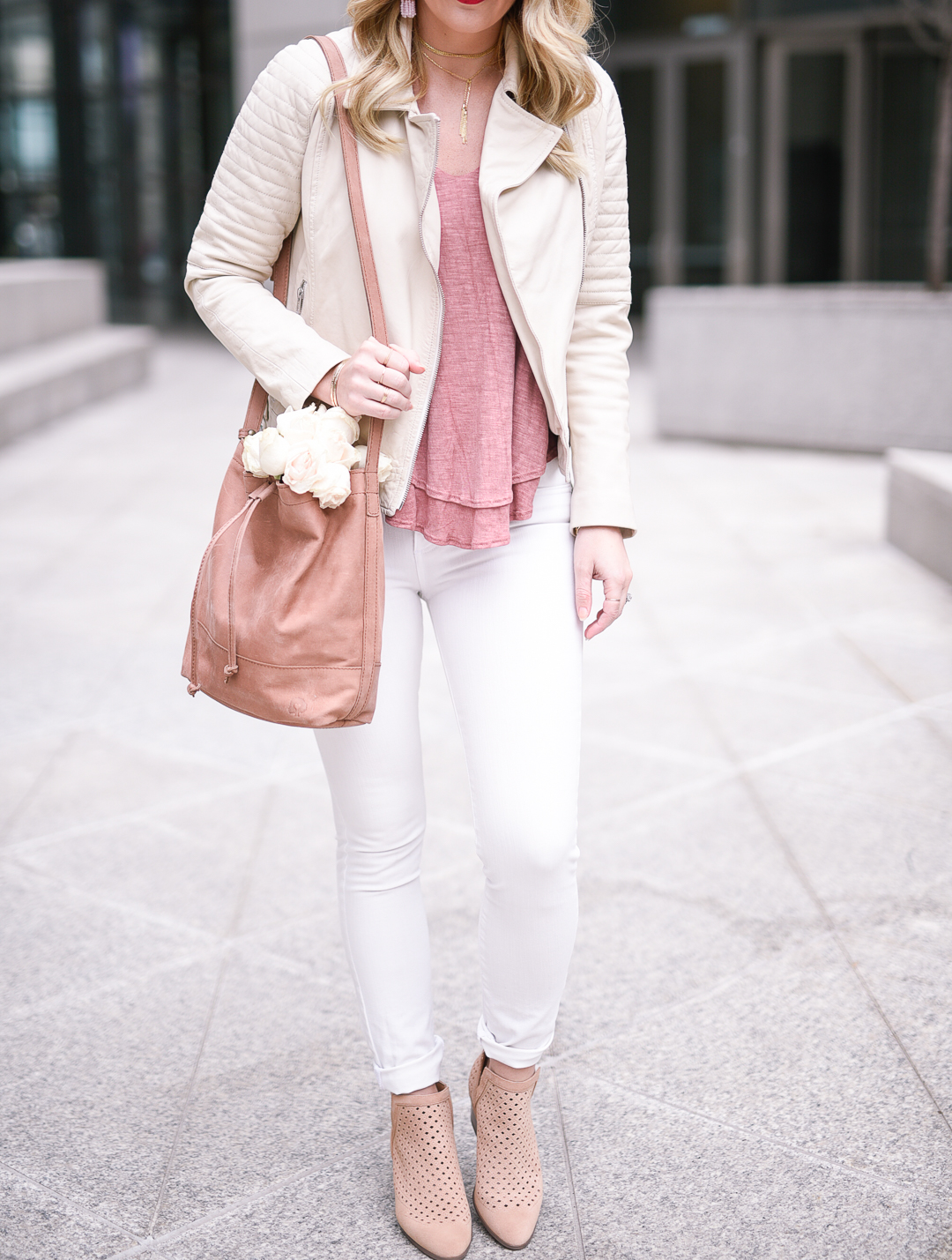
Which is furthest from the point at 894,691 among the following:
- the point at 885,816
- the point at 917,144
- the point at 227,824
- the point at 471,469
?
the point at 917,144

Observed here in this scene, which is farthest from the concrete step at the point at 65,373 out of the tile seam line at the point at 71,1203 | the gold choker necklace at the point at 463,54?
the gold choker necklace at the point at 463,54

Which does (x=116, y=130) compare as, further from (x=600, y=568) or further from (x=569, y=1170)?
(x=569, y=1170)

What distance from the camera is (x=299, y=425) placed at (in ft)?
5.81

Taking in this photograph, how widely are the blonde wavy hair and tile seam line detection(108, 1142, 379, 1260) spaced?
5.37 feet

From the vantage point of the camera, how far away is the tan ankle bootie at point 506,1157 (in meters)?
1.96

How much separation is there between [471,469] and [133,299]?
21.0 m

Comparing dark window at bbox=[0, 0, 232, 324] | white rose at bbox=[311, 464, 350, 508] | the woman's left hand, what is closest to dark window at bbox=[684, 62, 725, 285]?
dark window at bbox=[0, 0, 232, 324]

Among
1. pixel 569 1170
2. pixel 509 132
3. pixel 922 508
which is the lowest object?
pixel 569 1170

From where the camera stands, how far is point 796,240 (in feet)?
54.6

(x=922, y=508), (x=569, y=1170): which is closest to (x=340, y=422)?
(x=569, y=1170)

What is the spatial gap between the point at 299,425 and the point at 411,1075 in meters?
1.03

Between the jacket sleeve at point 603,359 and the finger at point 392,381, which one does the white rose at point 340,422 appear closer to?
the finger at point 392,381

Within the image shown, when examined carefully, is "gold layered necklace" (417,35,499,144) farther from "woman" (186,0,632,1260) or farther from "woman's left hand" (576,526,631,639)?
"woman's left hand" (576,526,631,639)

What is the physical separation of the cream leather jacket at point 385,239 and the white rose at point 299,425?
40mm
